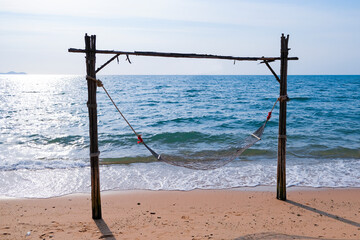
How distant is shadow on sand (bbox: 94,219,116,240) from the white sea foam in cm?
162

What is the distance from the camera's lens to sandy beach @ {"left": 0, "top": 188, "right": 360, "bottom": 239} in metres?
3.88

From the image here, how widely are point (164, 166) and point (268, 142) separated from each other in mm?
4125

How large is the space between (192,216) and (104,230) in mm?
1242

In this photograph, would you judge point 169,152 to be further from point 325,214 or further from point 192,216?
point 325,214

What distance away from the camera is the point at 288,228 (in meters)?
4.05

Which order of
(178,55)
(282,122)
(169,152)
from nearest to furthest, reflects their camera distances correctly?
(178,55) < (282,122) < (169,152)

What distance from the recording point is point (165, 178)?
6520mm

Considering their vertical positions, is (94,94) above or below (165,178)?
above

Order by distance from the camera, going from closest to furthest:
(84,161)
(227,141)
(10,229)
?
(10,229) < (84,161) < (227,141)

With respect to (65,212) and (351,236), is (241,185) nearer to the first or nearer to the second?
(351,236)

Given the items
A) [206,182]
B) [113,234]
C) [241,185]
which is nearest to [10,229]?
[113,234]

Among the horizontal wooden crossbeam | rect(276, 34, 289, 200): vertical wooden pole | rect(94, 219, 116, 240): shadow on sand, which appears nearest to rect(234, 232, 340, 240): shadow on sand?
rect(276, 34, 289, 200): vertical wooden pole

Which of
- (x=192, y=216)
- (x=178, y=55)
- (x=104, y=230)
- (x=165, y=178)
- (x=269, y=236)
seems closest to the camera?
(x=269, y=236)

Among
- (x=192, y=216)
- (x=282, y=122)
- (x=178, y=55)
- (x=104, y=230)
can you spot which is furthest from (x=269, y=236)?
(x=178, y=55)
